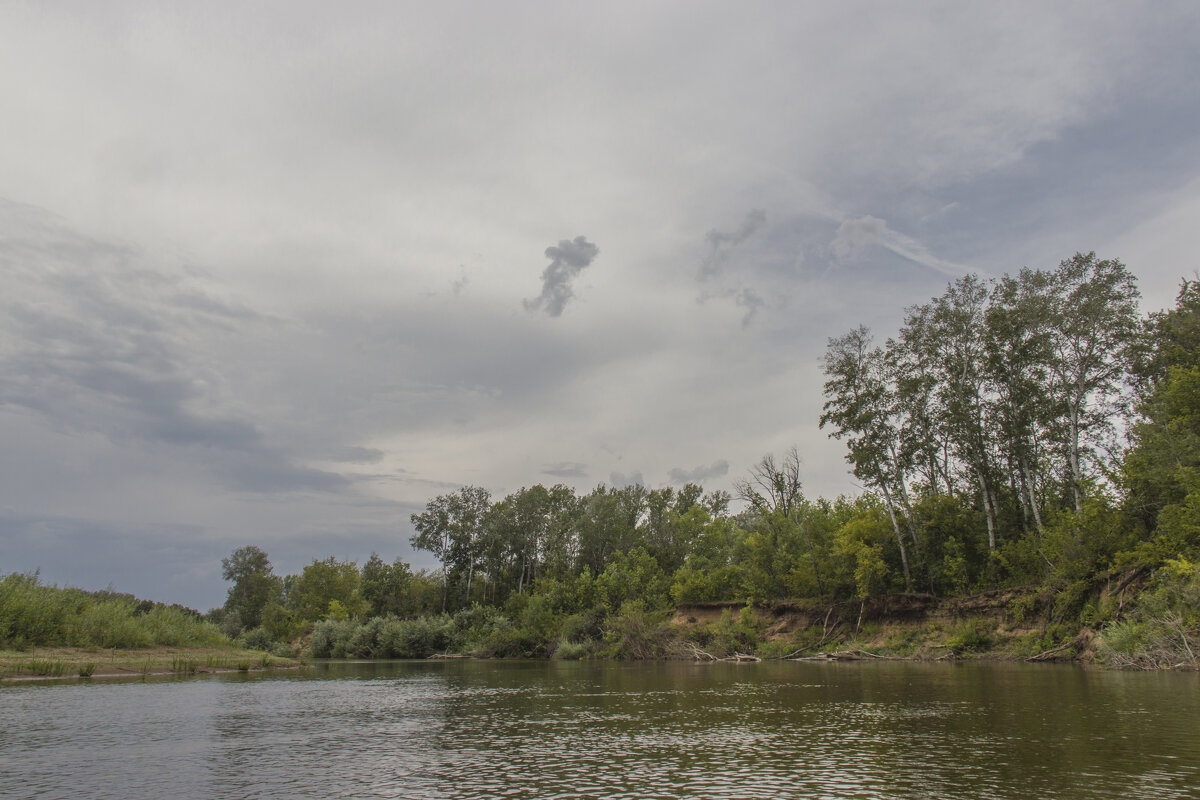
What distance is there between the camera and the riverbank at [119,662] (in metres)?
32.7

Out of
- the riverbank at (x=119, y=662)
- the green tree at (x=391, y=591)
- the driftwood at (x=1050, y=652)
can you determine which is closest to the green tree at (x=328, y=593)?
the green tree at (x=391, y=591)

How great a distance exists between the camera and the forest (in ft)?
127

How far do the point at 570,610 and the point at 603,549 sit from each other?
16099 mm

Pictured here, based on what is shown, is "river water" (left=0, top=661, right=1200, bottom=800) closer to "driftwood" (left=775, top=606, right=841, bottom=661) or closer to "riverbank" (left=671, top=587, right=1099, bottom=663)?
"riverbank" (left=671, top=587, right=1099, bottom=663)

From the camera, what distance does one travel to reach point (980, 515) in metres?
55.0

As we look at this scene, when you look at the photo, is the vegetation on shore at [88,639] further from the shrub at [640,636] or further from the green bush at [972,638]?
the green bush at [972,638]

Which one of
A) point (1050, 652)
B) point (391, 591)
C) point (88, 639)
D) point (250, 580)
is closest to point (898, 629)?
point (1050, 652)

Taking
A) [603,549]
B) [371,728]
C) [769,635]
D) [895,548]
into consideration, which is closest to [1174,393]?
[895,548]

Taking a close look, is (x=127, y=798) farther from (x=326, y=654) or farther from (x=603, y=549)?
(x=603, y=549)

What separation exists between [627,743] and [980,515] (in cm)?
4997

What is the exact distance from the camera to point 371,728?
19.2 metres

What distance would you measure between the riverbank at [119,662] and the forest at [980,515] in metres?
36.6

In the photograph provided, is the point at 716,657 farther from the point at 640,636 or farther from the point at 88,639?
the point at 88,639

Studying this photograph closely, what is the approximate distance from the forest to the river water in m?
14.3
